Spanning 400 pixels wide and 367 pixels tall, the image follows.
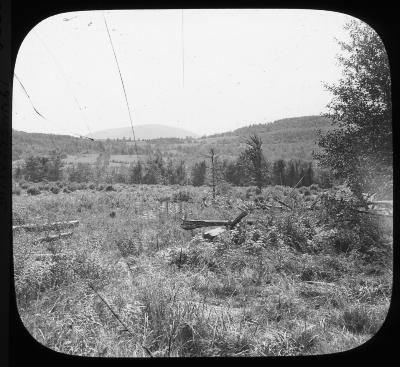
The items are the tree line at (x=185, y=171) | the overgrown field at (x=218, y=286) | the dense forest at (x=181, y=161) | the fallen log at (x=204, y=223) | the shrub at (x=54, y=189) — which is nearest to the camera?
the overgrown field at (x=218, y=286)

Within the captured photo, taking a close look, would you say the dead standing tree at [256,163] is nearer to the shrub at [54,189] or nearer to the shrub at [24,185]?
the shrub at [54,189]

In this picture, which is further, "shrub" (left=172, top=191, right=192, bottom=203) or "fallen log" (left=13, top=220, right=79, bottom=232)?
"shrub" (left=172, top=191, right=192, bottom=203)

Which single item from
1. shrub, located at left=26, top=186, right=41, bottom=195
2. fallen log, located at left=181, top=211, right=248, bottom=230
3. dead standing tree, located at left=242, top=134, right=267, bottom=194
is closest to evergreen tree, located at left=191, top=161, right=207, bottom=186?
dead standing tree, located at left=242, top=134, right=267, bottom=194

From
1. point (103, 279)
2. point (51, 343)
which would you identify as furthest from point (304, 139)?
point (51, 343)

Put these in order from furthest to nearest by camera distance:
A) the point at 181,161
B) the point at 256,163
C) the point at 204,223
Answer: the point at 181,161 < the point at 256,163 < the point at 204,223

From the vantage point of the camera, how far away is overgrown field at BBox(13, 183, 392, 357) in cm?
267

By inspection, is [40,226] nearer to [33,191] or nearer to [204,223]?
[204,223]

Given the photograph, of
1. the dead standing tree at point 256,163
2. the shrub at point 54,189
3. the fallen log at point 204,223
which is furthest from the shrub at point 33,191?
the fallen log at point 204,223

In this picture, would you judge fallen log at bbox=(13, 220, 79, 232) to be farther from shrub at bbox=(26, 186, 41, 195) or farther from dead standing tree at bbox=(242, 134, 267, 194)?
shrub at bbox=(26, 186, 41, 195)

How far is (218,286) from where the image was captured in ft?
14.7

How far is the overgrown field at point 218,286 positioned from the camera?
8.75ft

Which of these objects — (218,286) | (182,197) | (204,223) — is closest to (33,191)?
(182,197)

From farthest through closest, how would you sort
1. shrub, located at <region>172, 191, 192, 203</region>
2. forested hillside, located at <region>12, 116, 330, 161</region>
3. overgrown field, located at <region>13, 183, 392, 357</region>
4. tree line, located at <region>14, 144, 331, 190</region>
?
forested hillside, located at <region>12, 116, 330, 161</region>, tree line, located at <region>14, 144, 331, 190</region>, shrub, located at <region>172, 191, 192, 203</region>, overgrown field, located at <region>13, 183, 392, 357</region>

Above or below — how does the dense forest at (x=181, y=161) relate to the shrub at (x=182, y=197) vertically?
above
